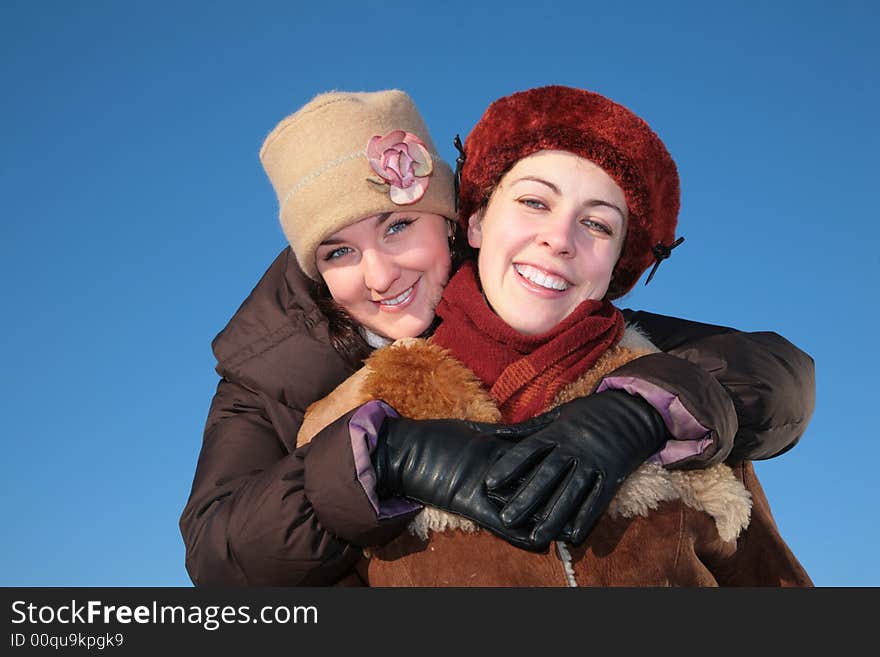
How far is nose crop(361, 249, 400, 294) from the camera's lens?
341 cm

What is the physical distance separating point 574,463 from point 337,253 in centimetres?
142

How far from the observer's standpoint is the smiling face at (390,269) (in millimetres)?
3461

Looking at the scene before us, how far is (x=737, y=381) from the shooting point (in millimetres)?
3084

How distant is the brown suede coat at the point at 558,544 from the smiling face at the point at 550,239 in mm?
238

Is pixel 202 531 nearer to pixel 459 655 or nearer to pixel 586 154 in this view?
pixel 459 655

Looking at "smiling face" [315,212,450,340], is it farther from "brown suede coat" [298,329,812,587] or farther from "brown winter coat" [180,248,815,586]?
"brown suede coat" [298,329,812,587]

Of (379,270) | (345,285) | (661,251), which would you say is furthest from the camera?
(345,285)

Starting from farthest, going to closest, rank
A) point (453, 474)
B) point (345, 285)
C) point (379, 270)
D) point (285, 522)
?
point (345, 285) < point (379, 270) < point (285, 522) < point (453, 474)

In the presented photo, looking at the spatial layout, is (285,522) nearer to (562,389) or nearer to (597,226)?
(562,389)

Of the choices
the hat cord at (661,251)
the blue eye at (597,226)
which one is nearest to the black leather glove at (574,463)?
the blue eye at (597,226)

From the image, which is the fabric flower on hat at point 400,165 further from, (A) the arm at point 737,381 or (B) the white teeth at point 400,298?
(A) the arm at point 737,381

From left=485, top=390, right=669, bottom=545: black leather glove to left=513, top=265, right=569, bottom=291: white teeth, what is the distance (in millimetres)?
471

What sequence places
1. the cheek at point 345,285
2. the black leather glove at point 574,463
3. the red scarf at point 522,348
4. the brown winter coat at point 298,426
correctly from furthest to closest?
the cheek at point 345,285 → the red scarf at point 522,348 → the brown winter coat at point 298,426 → the black leather glove at point 574,463

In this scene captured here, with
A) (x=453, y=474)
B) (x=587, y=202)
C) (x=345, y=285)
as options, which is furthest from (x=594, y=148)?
(x=453, y=474)
